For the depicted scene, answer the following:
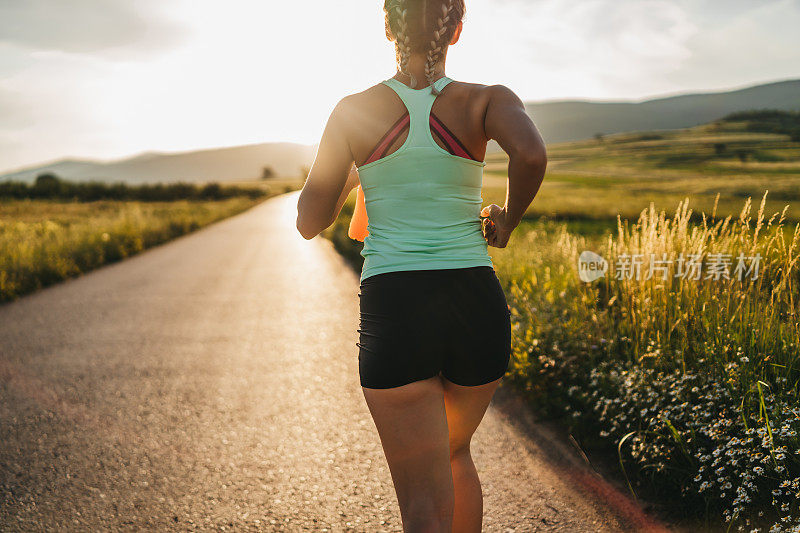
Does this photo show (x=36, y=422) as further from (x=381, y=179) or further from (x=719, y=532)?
(x=719, y=532)

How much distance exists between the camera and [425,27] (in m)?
1.53

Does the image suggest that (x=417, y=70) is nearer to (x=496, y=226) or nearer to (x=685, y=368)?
(x=496, y=226)

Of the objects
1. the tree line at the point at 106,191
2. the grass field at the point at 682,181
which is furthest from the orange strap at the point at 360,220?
the tree line at the point at 106,191

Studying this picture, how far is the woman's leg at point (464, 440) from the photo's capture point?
5.47 feet

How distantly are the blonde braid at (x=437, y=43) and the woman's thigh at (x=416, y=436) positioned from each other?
89 centimetres

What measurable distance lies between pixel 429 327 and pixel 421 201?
35 centimetres

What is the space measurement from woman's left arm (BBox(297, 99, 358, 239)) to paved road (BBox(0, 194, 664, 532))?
181cm

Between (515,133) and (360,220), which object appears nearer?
(515,133)

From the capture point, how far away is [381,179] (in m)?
1.51

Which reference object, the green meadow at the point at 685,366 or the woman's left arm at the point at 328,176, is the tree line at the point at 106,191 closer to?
the green meadow at the point at 685,366

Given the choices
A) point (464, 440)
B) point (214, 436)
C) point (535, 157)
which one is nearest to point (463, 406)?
point (464, 440)

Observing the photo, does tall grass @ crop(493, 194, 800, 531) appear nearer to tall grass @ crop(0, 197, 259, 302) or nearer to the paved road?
the paved road

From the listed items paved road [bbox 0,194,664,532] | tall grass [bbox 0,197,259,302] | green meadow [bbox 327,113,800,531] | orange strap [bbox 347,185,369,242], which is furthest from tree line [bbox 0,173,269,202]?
orange strap [bbox 347,185,369,242]

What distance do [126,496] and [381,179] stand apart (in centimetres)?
267
